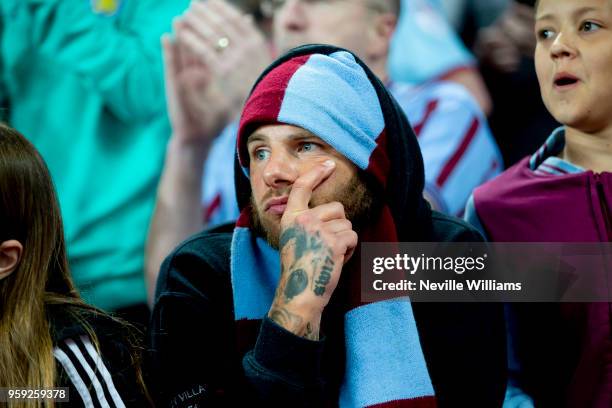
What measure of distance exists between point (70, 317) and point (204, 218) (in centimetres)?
137

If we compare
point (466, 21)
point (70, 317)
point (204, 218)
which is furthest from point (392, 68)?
point (70, 317)

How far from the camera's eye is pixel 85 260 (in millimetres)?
3096

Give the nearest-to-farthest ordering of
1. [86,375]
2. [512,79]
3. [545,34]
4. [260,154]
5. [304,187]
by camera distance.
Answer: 1. [86,375]
2. [304,187]
3. [260,154]
4. [545,34]
5. [512,79]

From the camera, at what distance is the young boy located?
195 cm

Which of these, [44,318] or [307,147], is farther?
[307,147]

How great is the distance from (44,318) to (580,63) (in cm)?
123

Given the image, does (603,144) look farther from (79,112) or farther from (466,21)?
(79,112)

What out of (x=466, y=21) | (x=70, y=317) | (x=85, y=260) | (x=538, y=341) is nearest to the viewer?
(x=70, y=317)

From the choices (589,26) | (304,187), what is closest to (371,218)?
(304,187)

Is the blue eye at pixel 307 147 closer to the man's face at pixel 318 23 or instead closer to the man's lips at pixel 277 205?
the man's lips at pixel 277 205

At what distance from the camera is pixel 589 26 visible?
199 centimetres

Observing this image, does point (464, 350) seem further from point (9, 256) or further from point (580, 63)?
point (9, 256)

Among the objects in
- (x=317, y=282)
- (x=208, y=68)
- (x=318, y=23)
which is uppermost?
(x=318, y=23)

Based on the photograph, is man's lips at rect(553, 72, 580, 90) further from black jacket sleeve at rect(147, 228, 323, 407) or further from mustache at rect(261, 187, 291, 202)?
black jacket sleeve at rect(147, 228, 323, 407)
